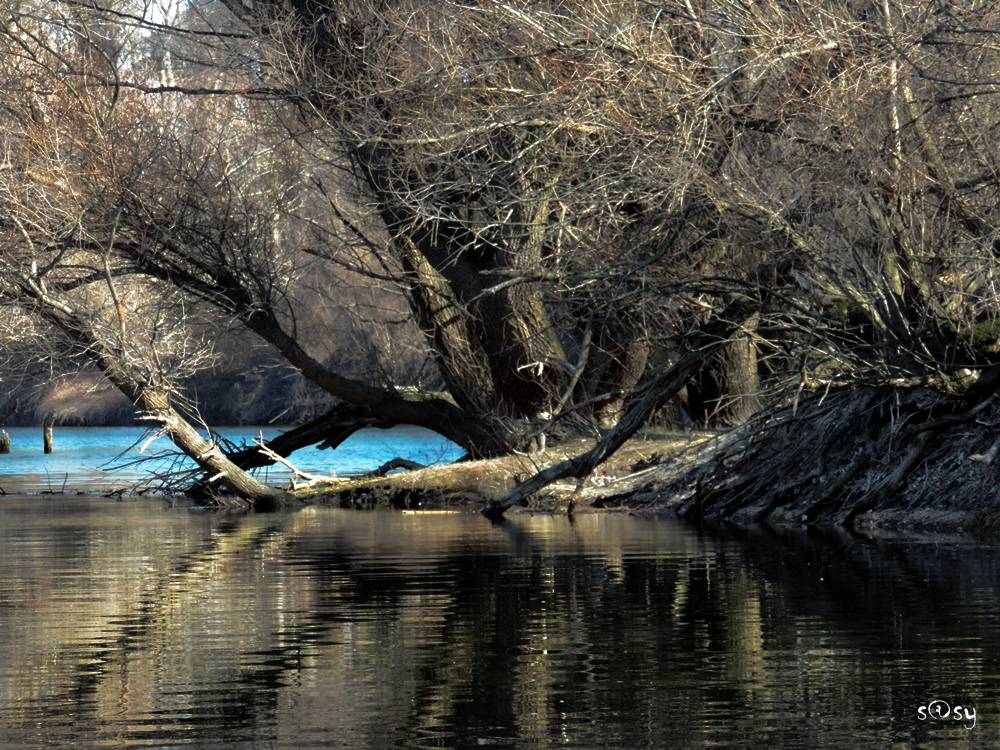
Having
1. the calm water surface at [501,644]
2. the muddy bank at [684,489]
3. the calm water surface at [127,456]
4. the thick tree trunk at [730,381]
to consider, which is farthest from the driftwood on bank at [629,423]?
the calm water surface at [127,456]

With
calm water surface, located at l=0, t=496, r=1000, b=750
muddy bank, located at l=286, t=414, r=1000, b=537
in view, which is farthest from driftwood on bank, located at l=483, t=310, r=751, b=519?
calm water surface, located at l=0, t=496, r=1000, b=750

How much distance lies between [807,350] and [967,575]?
469cm

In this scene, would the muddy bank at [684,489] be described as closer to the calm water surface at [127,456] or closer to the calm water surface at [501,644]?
the calm water surface at [501,644]

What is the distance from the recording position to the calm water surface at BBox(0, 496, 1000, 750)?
20.5ft

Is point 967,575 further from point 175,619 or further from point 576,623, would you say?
point 175,619

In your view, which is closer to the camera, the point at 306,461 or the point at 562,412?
the point at 562,412

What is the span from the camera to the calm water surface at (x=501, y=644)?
6250 mm

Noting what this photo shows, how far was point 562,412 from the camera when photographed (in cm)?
1805

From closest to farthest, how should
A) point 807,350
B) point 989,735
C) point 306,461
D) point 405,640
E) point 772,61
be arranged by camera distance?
point 989,735
point 405,640
point 772,61
point 807,350
point 306,461

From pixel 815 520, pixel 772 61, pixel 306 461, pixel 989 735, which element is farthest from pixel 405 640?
pixel 306 461

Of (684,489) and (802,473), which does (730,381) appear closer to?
(684,489)

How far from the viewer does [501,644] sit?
8398 millimetres

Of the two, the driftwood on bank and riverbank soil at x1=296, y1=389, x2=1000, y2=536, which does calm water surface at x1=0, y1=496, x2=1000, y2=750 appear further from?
the driftwood on bank

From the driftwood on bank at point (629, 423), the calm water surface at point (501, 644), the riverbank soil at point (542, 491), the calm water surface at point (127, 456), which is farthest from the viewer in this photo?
the calm water surface at point (127, 456)
